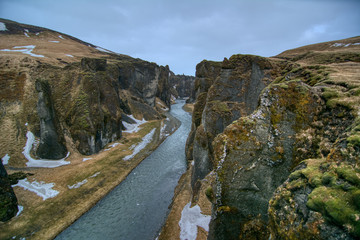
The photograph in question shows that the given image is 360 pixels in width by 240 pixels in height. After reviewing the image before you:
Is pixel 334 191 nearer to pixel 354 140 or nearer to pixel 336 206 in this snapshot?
pixel 336 206

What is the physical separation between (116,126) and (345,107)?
153 ft

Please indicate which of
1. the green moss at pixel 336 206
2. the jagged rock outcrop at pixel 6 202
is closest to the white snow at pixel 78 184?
the jagged rock outcrop at pixel 6 202

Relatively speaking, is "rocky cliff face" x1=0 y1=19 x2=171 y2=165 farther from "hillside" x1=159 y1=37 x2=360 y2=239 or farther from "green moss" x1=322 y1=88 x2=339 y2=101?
"green moss" x1=322 y1=88 x2=339 y2=101

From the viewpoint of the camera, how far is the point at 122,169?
32.6 m

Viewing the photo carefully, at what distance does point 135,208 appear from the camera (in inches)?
923

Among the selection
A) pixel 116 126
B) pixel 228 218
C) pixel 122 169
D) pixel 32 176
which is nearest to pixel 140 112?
pixel 116 126

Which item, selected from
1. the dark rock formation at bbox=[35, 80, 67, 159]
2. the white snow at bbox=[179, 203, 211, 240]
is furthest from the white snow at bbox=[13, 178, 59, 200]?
the white snow at bbox=[179, 203, 211, 240]

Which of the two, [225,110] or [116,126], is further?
[116,126]

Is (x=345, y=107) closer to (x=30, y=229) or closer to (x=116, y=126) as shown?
(x=30, y=229)

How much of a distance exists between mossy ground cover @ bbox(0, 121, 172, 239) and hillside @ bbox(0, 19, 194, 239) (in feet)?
0.28

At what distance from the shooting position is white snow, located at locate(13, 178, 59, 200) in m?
23.7

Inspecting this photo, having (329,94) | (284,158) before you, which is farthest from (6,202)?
(329,94)

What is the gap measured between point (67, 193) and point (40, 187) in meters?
4.10

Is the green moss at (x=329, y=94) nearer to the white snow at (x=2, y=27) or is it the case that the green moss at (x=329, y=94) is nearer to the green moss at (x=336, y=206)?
the green moss at (x=336, y=206)
